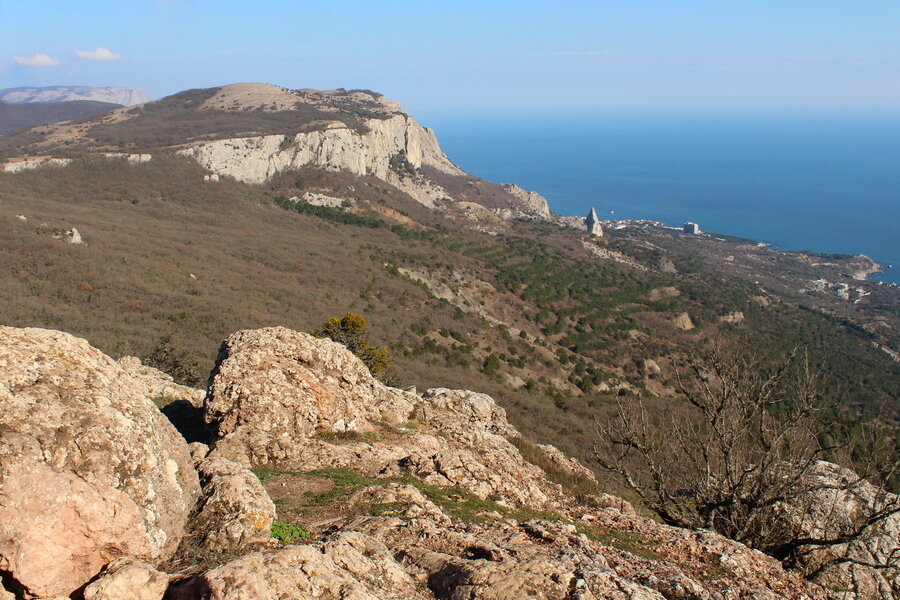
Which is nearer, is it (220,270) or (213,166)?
(220,270)

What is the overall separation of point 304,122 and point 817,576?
91348mm

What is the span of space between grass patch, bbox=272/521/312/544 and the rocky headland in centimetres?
2

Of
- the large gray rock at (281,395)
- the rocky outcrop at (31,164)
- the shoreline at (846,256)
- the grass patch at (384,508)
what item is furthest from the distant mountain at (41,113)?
the grass patch at (384,508)

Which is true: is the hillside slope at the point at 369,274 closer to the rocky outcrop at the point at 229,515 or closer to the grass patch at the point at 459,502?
the grass patch at the point at 459,502

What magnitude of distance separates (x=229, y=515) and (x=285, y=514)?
4.67 feet

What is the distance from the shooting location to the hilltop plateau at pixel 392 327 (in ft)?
20.0

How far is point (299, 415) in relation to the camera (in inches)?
392

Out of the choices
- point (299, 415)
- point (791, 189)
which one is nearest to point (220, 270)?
point (299, 415)

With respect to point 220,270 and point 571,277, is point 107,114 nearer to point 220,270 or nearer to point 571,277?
point 220,270

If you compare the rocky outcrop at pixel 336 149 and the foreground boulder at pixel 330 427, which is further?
the rocky outcrop at pixel 336 149

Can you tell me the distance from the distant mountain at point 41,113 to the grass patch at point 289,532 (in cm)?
16172

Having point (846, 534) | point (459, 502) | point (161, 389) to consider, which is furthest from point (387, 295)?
point (846, 534)

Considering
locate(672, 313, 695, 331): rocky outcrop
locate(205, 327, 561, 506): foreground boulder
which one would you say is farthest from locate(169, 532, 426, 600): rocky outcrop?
locate(672, 313, 695, 331): rocky outcrop

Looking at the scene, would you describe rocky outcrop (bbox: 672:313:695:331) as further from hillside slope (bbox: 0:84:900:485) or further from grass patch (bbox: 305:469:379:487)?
grass patch (bbox: 305:469:379:487)
